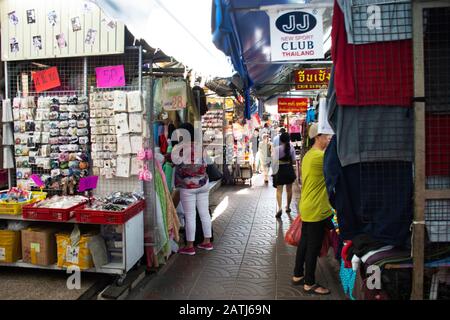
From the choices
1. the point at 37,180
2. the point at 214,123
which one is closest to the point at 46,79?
the point at 37,180

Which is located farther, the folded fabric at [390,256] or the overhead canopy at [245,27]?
the overhead canopy at [245,27]

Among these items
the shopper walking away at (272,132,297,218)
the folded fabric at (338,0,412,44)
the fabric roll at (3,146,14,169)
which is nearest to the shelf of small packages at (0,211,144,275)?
the fabric roll at (3,146,14,169)

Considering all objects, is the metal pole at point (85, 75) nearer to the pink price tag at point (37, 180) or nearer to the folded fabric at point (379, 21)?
the pink price tag at point (37, 180)

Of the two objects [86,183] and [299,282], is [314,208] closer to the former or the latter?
[299,282]

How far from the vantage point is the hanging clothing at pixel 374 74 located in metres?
3.06

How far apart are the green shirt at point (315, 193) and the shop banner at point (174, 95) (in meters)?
2.22

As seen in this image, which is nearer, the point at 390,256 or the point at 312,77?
the point at 390,256

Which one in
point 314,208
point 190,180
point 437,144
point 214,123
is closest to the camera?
point 437,144

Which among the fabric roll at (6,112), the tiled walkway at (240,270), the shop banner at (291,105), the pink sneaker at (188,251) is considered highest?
the shop banner at (291,105)

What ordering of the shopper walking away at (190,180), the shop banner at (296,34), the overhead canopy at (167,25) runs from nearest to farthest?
→ 1. the overhead canopy at (167,25)
2. the shop banner at (296,34)
3. the shopper walking away at (190,180)

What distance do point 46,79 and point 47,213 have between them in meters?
1.98

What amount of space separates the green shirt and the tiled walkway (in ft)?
3.20

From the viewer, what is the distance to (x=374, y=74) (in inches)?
121

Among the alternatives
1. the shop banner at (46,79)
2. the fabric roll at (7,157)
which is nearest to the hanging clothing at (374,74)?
the shop banner at (46,79)
